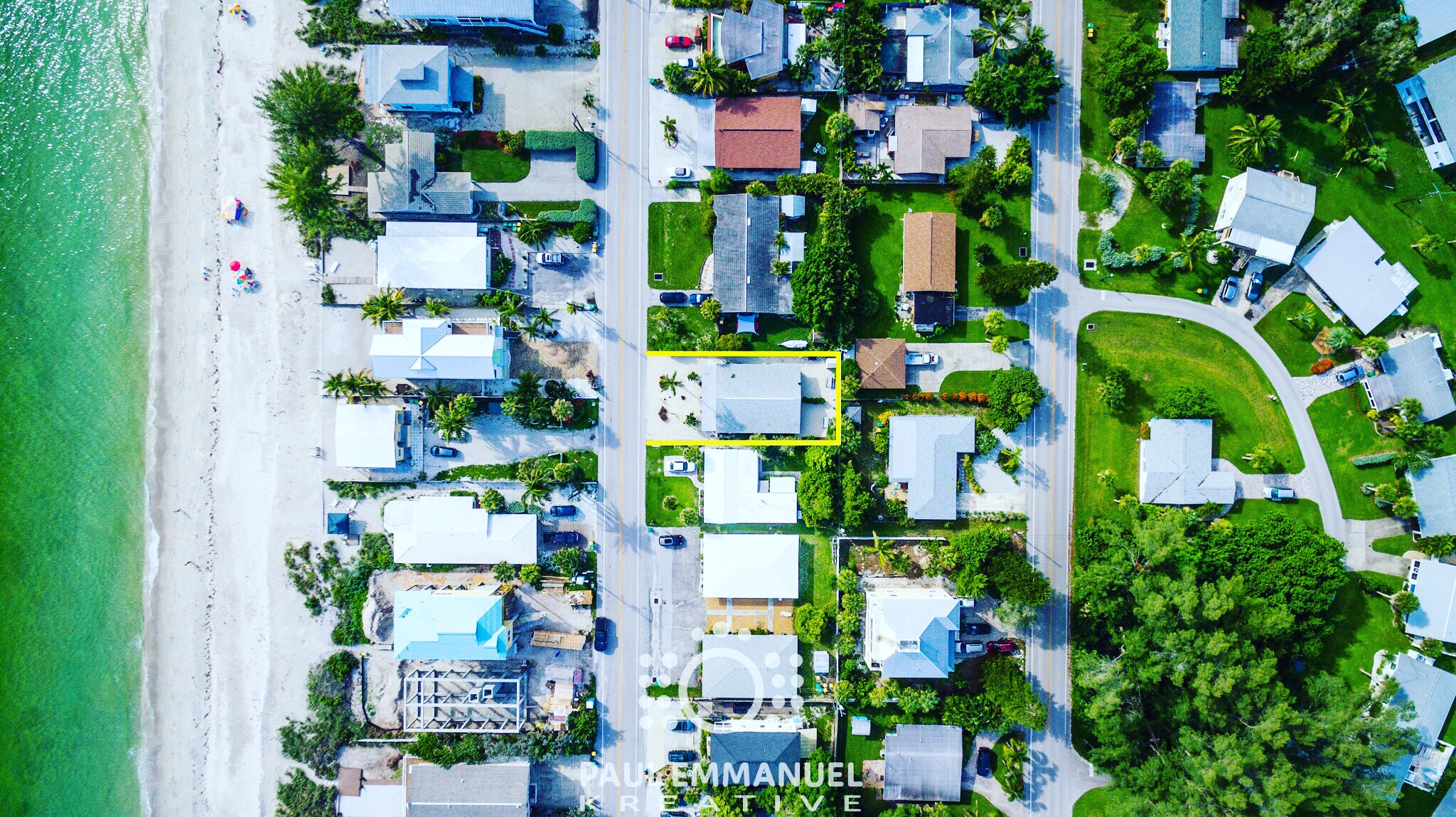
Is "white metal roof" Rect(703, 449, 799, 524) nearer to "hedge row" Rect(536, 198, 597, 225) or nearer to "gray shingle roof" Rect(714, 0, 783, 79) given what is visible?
"hedge row" Rect(536, 198, 597, 225)

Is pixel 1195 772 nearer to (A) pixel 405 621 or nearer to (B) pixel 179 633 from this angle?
(A) pixel 405 621

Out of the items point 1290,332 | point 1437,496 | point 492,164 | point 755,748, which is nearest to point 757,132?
point 492,164

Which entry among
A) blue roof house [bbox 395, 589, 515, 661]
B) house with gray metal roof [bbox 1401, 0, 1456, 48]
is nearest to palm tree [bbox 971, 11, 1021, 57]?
house with gray metal roof [bbox 1401, 0, 1456, 48]

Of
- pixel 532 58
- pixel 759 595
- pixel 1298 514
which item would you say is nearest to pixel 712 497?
pixel 759 595

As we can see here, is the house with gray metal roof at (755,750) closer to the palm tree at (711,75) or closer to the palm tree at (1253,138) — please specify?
the palm tree at (711,75)

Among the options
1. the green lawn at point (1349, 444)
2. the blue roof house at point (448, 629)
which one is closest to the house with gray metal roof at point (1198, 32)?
the green lawn at point (1349, 444)

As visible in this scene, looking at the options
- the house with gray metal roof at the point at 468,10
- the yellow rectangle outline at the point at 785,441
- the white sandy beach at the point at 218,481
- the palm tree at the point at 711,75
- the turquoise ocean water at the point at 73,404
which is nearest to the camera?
the house with gray metal roof at the point at 468,10
